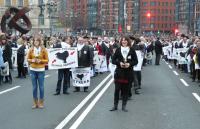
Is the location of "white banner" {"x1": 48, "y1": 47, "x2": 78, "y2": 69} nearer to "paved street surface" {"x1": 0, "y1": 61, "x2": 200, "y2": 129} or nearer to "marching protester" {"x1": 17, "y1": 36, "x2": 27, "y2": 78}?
"paved street surface" {"x1": 0, "y1": 61, "x2": 200, "y2": 129}

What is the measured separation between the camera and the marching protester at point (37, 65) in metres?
13.5

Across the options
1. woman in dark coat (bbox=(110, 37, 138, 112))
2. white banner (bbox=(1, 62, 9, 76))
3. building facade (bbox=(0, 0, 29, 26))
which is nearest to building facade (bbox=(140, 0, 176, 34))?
building facade (bbox=(0, 0, 29, 26))

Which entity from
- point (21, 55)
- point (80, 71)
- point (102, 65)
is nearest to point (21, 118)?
point (80, 71)

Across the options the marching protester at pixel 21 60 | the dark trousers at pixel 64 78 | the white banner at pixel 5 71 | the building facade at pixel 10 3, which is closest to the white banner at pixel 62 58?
the dark trousers at pixel 64 78

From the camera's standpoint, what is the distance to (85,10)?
610 feet

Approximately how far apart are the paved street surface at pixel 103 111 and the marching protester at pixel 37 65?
15.1 inches

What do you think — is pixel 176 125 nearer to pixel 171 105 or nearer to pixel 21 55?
pixel 171 105

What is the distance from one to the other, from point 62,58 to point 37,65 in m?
3.21

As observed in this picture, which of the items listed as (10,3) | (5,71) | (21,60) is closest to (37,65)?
(5,71)

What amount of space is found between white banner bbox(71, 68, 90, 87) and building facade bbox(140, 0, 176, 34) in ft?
559

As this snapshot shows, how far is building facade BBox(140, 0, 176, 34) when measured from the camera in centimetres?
18850

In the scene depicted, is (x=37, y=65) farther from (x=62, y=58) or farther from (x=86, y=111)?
(x=62, y=58)

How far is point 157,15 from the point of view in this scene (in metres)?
192

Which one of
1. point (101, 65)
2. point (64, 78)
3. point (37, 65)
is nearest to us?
point (37, 65)
